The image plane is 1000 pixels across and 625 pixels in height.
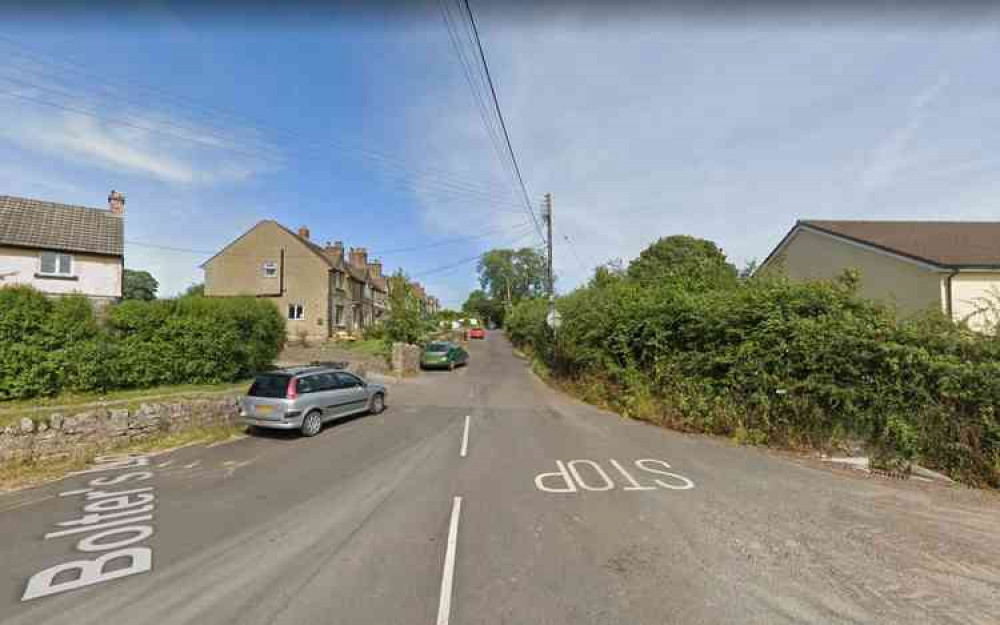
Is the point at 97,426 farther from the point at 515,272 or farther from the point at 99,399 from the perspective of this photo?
the point at 515,272

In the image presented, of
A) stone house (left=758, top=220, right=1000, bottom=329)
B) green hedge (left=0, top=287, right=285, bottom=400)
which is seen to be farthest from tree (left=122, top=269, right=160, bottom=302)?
stone house (left=758, top=220, right=1000, bottom=329)

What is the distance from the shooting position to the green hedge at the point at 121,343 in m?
8.31

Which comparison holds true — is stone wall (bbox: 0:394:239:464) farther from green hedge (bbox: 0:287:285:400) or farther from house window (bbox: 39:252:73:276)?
house window (bbox: 39:252:73:276)

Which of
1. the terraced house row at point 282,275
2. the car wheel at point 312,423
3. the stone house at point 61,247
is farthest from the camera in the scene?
the terraced house row at point 282,275

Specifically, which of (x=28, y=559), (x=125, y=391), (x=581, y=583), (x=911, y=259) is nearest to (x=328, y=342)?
(x=125, y=391)

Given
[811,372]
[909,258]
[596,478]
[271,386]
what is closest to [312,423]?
[271,386]

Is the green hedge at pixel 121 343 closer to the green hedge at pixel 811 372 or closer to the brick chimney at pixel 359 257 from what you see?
the green hedge at pixel 811 372

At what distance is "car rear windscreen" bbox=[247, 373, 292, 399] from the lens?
8695 millimetres

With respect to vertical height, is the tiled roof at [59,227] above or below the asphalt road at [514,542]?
above

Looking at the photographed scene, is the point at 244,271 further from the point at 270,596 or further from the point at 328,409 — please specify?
the point at 270,596

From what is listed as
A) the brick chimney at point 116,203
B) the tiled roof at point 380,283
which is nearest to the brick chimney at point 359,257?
the tiled roof at point 380,283

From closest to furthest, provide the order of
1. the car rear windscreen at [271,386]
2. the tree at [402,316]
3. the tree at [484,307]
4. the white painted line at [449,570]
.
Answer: the white painted line at [449,570] < the car rear windscreen at [271,386] < the tree at [402,316] < the tree at [484,307]

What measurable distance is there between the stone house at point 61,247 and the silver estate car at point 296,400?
18473 millimetres

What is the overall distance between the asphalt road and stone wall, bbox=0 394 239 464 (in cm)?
135
